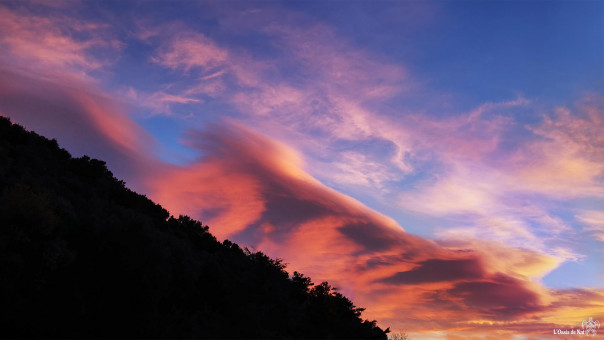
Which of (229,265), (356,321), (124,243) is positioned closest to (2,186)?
(124,243)

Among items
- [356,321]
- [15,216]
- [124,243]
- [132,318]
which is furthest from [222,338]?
[356,321]

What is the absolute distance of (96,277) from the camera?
20.7 meters

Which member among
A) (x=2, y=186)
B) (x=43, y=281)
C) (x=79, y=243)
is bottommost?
(x=43, y=281)

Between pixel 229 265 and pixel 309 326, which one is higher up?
pixel 229 265

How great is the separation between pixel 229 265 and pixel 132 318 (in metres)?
17.2

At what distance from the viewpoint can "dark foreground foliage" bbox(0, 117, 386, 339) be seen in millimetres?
17938

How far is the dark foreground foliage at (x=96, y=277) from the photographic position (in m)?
17.9

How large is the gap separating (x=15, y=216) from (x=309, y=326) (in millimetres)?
26869

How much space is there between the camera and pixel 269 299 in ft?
117

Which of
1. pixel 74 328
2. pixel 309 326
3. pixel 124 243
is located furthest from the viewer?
pixel 309 326

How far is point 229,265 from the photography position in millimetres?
37469

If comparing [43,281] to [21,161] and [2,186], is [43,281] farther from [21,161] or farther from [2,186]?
[21,161]

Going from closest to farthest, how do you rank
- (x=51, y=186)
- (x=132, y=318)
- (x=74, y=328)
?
(x=74, y=328) < (x=132, y=318) < (x=51, y=186)

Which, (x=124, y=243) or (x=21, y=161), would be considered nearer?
(x=124, y=243)
